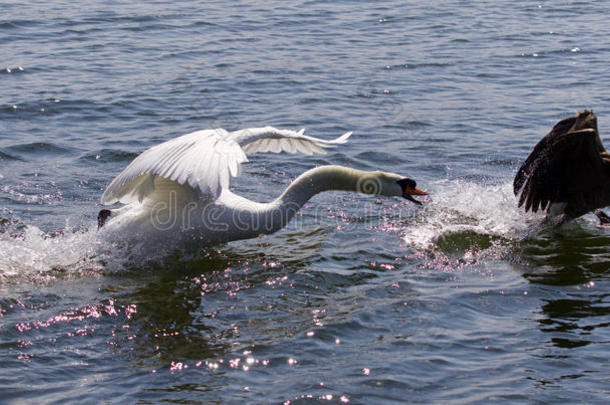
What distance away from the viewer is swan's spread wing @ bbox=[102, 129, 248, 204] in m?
6.06

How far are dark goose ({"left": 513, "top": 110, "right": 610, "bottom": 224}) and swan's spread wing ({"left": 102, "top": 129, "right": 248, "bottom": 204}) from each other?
304 centimetres

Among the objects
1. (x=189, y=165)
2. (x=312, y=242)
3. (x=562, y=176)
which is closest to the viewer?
(x=189, y=165)

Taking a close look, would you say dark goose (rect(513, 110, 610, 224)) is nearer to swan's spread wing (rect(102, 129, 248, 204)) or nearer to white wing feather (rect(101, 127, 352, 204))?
white wing feather (rect(101, 127, 352, 204))

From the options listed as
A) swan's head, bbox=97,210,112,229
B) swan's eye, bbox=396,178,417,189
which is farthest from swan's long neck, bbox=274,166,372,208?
swan's head, bbox=97,210,112,229

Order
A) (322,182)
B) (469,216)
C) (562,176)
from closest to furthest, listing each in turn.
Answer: (322,182), (562,176), (469,216)

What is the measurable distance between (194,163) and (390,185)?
1752mm

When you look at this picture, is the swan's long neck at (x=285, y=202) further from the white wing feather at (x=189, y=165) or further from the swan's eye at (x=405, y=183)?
→ the white wing feather at (x=189, y=165)

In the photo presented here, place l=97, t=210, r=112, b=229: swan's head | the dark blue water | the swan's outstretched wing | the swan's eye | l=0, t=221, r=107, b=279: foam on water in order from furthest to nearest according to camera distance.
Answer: the swan's outstretched wing → l=97, t=210, r=112, b=229: swan's head → the swan's eye → l=0, t=221, r=107, b=279: foam on water → the dark blue water

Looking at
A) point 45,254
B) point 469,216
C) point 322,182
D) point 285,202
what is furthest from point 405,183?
point 45,254

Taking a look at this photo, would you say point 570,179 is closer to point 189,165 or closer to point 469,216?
point 469,216

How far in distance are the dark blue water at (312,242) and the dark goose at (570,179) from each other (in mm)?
298

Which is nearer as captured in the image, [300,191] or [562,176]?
[300,191]

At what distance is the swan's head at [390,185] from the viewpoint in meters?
7.11

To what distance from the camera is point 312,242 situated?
7848 mm
